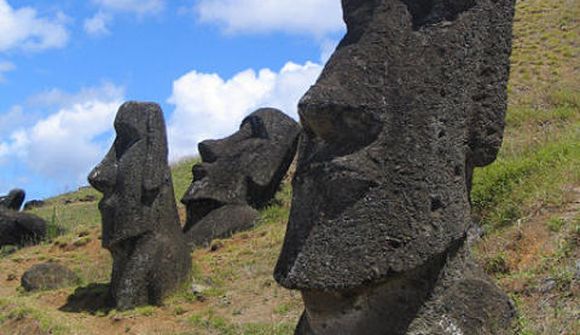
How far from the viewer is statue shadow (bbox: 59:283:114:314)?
12047 mm

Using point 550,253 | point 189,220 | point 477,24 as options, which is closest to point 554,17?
point 189,220

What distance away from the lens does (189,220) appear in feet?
55.3

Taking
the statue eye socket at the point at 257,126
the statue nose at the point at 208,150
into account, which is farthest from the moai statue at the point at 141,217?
the statue eye socket at the point at 257,126

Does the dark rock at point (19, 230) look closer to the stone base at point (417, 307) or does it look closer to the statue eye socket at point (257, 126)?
the statue eye socket at point (257, 126)

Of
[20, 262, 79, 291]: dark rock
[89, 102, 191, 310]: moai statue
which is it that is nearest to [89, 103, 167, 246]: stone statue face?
[89, 102, 191, 310]: moai statue

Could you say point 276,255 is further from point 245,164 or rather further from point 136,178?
point 245,164

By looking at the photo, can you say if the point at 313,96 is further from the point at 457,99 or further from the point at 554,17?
the point at 554,17

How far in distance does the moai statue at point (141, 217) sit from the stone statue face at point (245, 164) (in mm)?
4073

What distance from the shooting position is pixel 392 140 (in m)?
4.72

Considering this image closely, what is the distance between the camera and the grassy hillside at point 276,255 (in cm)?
755

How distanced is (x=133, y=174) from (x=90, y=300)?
6.45 ft

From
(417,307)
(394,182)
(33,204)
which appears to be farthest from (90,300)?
(33,204)

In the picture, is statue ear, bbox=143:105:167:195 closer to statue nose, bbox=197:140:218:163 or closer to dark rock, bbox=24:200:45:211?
statue nose, bbox=197:140:218:163

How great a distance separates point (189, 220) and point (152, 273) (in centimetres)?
469
